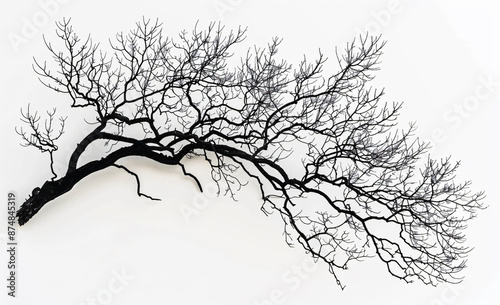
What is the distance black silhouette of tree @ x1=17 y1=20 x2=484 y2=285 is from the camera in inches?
65.6

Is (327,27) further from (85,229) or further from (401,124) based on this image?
(85,229)

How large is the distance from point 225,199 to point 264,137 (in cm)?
27

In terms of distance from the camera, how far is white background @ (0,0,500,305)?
1730 mm

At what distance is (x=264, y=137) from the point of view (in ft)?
5.42

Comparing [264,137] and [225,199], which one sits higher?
[264,137]

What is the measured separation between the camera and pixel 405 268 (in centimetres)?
170

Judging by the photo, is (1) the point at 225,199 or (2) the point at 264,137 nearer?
(2) the point at 264,137

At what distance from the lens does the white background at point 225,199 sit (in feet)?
5.68

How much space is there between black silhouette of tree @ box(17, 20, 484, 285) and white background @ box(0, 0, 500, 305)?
0.17ft

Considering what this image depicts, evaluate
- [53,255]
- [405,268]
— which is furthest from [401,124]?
[53,255]

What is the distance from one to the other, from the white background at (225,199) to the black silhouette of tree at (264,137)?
51 mm

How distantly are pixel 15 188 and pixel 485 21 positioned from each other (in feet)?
5.79

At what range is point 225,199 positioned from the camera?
1.78 meters

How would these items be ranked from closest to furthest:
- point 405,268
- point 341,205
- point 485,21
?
point 405,268
point 341,205
point 485,21
